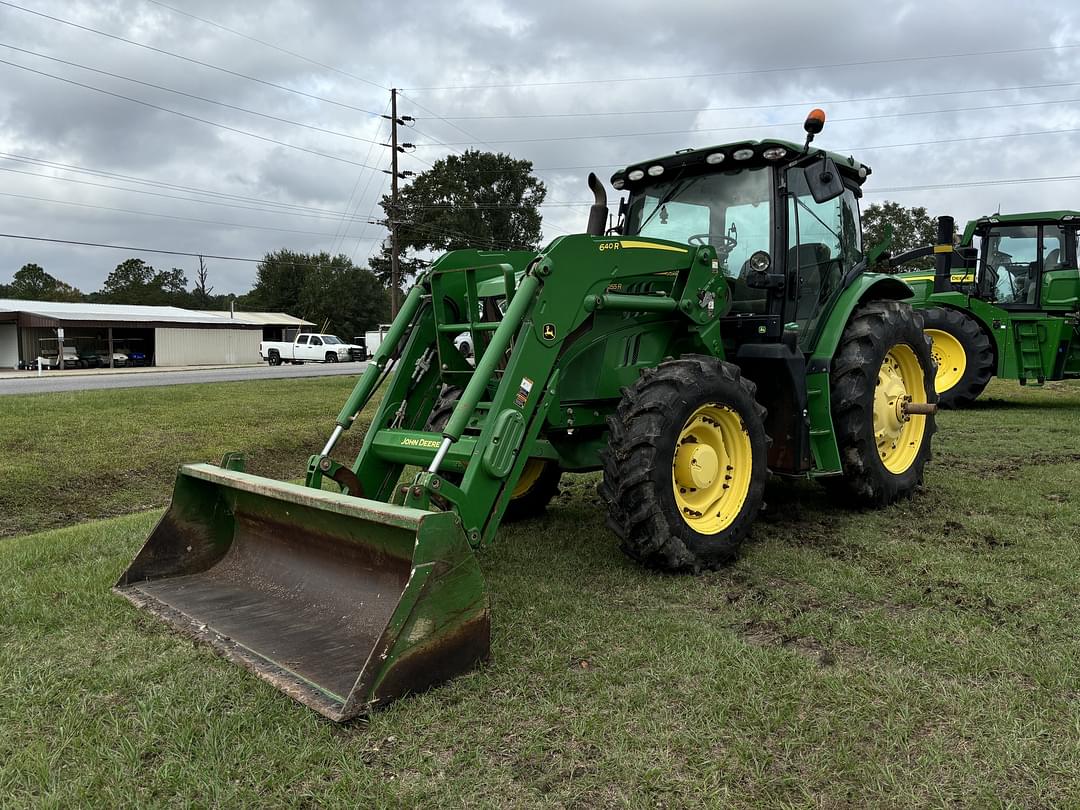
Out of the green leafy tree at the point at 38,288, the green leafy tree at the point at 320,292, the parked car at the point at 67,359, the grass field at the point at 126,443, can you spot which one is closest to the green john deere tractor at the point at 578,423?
the grass field at the point at 126,443

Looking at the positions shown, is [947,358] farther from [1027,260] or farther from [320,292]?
[320,292]

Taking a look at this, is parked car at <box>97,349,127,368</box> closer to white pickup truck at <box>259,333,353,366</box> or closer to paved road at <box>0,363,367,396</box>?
white pickup truck at <box>259,333,353,366</box>

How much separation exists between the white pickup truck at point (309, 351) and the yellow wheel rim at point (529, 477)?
36219 mm

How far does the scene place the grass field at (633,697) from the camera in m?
2.59

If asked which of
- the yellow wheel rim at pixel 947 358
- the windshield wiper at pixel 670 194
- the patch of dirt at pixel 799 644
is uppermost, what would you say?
the windshield wiper at pixel 670 194

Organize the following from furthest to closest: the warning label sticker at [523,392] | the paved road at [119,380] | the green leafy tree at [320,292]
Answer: the green leafy tree at [320,292] → the paved road at [119,380] → the warning label sticker at [523,392]

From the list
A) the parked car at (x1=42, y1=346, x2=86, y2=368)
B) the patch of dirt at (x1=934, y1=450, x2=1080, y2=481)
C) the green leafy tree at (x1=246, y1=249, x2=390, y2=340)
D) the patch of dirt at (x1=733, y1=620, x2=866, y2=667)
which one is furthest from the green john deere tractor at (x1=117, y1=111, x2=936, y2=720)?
the green leafy tree at (x1=246, y1=249, x2=390, y2=340)

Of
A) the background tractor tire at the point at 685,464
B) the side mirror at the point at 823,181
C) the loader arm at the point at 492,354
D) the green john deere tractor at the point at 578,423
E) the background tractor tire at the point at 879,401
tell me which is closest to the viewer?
the green john deere tractor at the point at 578,423

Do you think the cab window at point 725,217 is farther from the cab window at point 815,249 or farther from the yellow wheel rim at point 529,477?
the yellow wheel rim at point 529,477

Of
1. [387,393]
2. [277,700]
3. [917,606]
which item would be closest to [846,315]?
[917,606]

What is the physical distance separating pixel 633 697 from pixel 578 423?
2070 mm

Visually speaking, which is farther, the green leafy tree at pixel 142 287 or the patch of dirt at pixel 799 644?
the green leafy tree at pixel 142 287

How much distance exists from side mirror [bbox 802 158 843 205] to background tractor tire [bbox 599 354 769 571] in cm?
127

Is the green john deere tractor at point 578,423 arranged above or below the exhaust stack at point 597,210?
below
